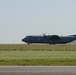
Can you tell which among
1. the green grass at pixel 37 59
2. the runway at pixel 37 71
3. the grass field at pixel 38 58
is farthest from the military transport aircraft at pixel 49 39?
the runway at pixel 37 71

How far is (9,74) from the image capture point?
15977mm

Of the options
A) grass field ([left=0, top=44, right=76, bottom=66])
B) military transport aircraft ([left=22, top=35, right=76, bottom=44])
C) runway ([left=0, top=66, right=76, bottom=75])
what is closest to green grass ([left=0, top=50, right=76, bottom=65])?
grass field ([left=0, top=44, right=76, bottom=66])

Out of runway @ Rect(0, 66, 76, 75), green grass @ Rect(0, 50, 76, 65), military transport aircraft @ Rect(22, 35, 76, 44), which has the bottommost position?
runway @ Rect(0, 66, 76, 75)

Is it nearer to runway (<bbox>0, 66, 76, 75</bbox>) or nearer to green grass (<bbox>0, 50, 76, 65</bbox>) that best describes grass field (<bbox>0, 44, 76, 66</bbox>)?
green grass (<bbox>0, 50, 76, 65</bbox>)

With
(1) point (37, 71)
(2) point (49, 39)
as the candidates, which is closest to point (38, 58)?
(1) point (37, 71)

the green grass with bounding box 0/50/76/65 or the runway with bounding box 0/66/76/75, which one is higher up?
the green grass with bounding box 0/50/76/65

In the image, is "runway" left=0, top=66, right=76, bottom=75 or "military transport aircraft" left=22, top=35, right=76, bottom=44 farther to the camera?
"military transport aircraft" left=22, top=35, right=76, bottom=44

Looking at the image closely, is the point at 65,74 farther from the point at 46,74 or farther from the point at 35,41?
the point at 35,41

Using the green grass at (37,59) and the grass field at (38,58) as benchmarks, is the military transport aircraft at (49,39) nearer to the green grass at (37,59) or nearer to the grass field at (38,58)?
the grass field at (38,58)

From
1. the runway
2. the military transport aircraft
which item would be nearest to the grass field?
the runway

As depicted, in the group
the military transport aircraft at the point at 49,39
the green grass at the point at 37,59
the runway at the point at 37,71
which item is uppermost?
the military transport aircraft at the point at 49,39

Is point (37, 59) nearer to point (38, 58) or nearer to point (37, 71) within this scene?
point (38, 58)

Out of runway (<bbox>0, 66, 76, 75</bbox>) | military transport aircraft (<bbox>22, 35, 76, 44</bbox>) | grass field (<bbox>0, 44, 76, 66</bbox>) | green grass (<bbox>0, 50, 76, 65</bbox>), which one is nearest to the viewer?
runway (<bbox>0, 66, 76, 75</bbox>)

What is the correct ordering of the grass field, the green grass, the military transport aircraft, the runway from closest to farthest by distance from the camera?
the runway < the green grass < the grass field < the military transport aircraft
